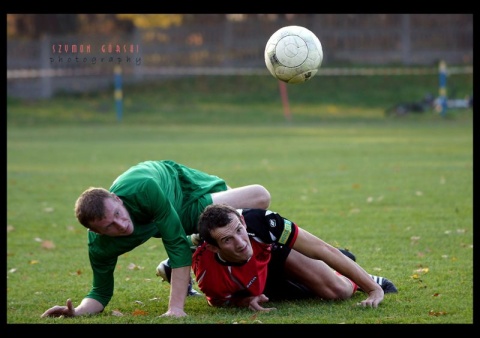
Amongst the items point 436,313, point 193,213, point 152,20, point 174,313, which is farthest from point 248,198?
point 152,20

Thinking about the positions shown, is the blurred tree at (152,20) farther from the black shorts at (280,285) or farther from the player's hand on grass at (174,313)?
the player's hand on grass at (174,313)

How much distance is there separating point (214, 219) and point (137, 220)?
2.02ft

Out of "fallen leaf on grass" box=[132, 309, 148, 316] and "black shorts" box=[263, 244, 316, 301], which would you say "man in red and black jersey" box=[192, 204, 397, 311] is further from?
"fallen leaf on grass" box=[132, 309, 148, 316]

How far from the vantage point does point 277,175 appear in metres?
13.7

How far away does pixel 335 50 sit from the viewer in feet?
109

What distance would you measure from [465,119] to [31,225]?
1783cm

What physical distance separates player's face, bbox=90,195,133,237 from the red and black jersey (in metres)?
0.65

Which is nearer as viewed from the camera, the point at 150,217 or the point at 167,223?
the point at 167,223

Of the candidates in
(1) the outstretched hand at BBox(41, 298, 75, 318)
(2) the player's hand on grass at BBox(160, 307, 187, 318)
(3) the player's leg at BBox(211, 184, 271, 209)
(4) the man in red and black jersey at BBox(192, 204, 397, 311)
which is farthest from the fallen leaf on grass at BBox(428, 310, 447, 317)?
(1) the outstretched hand at BBox(41, 298, 75, 318)

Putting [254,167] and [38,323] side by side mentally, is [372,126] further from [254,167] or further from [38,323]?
[38,323]

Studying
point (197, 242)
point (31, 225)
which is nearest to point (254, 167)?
point (31, 225)

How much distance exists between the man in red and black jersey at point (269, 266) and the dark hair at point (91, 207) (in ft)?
2.07

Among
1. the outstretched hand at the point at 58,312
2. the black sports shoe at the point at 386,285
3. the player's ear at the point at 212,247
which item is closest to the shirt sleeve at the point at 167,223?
the player's ear at the point at 212,247

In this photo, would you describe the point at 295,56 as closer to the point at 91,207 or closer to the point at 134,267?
the point at 91,207
